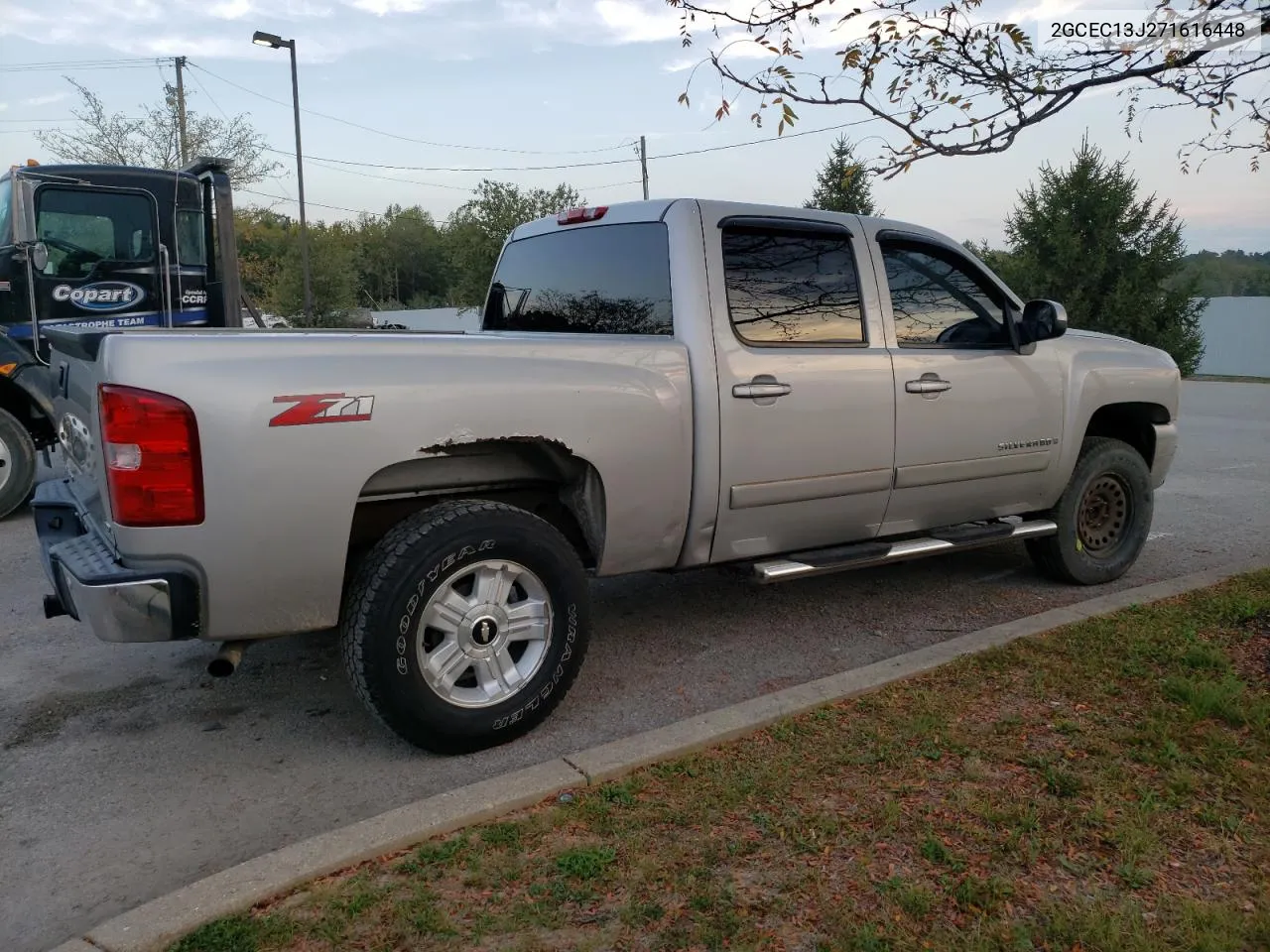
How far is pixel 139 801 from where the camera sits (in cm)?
329

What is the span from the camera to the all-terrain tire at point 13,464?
7625mm

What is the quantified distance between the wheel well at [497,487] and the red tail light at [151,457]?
58cm

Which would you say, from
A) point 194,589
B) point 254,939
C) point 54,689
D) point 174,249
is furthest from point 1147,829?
point 174,249

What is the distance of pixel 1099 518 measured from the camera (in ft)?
18.7

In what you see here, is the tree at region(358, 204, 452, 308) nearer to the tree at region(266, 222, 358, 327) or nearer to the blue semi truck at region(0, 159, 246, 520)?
the tree at region(266, 222, 358, 327)

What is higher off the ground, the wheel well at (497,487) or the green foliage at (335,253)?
the green foliage at (335,253)

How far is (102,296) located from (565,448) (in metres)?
6.72

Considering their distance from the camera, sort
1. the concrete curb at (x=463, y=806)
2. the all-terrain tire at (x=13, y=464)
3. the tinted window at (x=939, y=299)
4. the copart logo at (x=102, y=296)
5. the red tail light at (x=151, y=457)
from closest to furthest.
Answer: the concrete curb at (x=463, y=806) → the red tail light at (x=151, y=457) → the tinted window at (x=939, y=299) → the all-terrain tire at (x=13, y=464) → the copart logo at (x=102, y=296)

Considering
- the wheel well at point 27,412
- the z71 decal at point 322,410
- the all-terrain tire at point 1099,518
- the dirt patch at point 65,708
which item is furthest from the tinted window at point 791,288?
the wheel well at point 27,412

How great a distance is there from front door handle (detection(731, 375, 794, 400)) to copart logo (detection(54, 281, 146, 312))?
6.87m

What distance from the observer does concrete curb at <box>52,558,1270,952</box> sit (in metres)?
2.47

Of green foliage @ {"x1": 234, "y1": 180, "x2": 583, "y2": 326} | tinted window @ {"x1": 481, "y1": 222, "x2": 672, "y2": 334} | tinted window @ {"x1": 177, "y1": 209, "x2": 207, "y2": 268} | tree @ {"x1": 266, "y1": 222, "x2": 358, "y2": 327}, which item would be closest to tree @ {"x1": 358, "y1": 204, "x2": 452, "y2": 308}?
green foliage @ {"x1": 234, "y1": 180, "x2": 583, "y2": 326}

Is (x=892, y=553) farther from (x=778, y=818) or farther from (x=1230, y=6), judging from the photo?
(x=1230, y=6)

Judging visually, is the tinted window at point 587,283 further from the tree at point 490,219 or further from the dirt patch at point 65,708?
the tree at point 490,219
